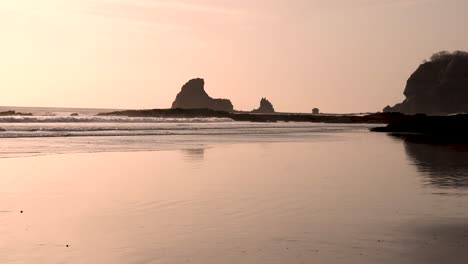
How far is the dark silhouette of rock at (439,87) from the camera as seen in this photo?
16838 cm

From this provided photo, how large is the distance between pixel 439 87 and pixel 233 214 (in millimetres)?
174116

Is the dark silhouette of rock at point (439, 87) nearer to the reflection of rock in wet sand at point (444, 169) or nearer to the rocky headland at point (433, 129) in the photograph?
the rocky headland at point (433, 129)

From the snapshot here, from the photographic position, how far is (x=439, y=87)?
171375 mm

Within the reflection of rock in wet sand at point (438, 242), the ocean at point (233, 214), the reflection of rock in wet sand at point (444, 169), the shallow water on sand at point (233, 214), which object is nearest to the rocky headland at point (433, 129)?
the reflection of rock in wet sand at point (444, 169)

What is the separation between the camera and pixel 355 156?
2545 cm

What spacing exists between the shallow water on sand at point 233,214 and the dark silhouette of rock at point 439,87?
529ft

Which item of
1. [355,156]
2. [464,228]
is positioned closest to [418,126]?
[355,156]

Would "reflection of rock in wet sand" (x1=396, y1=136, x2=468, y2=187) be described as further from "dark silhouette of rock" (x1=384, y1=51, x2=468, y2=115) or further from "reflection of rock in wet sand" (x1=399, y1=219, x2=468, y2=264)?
"dark silhouette of rock" (x1=384, y1=51, x2=468, y2=115)

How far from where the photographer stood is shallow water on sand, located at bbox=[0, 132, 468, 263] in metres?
7.79

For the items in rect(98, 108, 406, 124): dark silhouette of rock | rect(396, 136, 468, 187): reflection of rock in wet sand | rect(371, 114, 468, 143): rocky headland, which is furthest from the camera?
rect(98, 108, 406, 124): dark silhouette of rock

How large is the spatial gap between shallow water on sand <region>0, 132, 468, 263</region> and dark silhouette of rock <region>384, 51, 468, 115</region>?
161 m

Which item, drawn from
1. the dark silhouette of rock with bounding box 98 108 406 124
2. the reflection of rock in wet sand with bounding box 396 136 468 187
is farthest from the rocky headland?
the dark silhouette of rock with bounding box 98 108 406 124

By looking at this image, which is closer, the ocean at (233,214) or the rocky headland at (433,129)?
the ocean at (233,214)

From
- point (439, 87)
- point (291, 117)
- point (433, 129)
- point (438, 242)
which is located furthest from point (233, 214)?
point (439, 87)
